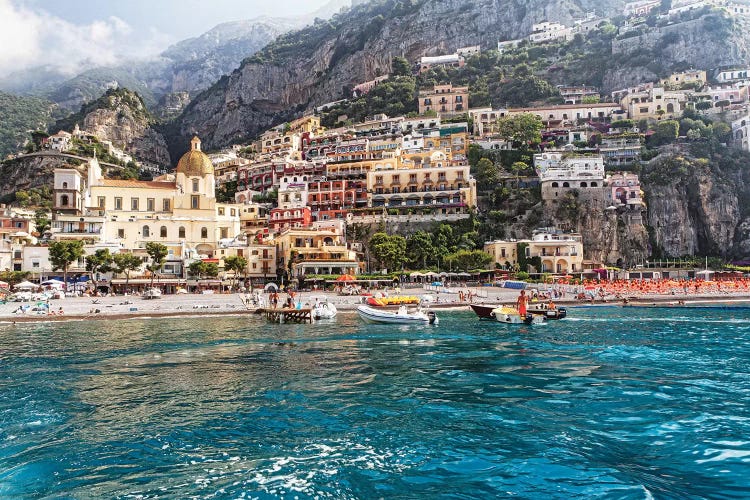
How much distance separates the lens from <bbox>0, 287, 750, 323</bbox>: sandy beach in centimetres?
3866

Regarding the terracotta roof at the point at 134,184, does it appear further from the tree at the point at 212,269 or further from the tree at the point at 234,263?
the tree at the point at 234,263

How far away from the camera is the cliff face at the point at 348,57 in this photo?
151500 mm

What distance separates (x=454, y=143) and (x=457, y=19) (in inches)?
3047

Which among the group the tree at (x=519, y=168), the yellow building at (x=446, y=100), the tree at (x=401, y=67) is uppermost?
the tree at (x=401, y=67)

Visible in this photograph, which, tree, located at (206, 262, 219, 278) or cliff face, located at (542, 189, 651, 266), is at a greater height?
cliff face, located at (542, 189, 651, 266)

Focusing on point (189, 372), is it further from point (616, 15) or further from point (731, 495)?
point (616, 15)

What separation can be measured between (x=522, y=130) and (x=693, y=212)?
29.9 meters

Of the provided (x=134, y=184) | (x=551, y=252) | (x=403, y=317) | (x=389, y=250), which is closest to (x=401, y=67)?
(x=134, y=184)

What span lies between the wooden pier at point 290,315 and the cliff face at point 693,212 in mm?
58216

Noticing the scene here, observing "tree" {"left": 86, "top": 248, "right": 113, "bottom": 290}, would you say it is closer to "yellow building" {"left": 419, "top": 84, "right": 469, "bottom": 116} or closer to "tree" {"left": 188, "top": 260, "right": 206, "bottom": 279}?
"tree" {"left": 188, "top": 260, "right": 206, "bottom": 279}

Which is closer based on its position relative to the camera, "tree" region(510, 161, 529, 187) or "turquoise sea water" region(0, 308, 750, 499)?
"turquoise sea water" region(0, 308, 750, 499)

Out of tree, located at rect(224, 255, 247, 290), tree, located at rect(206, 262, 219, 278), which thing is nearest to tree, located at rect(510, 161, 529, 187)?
tree, located at rect(224, 255, 247, 290)

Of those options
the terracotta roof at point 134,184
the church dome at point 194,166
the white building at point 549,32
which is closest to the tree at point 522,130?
the church dome at point 194,166

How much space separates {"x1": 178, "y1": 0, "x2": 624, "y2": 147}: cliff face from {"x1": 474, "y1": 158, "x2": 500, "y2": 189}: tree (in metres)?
76.2
